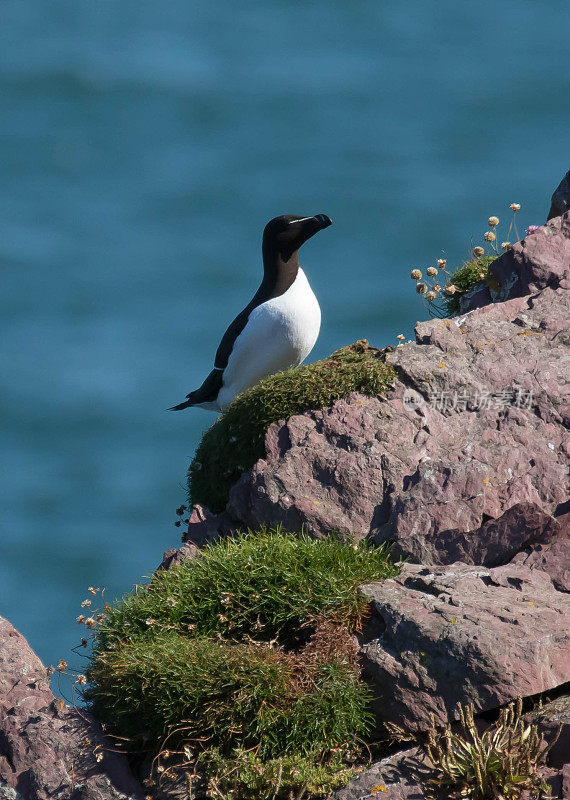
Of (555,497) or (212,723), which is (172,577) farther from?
(555,497)

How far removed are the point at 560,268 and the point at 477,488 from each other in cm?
249

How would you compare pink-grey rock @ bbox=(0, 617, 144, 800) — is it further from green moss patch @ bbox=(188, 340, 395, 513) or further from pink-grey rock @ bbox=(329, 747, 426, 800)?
green moss patch @ bbox=(188, 340, 395, 513)

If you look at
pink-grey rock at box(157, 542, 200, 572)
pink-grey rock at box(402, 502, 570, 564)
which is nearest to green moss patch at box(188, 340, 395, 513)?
pink-grey rock at box(157, 542, 200, 572)

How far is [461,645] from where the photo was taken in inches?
215

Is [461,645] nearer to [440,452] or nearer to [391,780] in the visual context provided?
[391,780]

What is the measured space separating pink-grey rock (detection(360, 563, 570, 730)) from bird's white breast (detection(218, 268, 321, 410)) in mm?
3441

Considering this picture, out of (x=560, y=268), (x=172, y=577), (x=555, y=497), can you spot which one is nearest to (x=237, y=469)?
(x=172, y=577)

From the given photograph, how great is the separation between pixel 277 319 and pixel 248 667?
159 inches

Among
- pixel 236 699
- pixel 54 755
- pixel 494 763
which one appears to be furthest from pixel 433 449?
pixel 54 755

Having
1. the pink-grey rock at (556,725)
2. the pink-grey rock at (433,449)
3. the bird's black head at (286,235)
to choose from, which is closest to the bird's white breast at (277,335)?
the bird's black head at (286,235)

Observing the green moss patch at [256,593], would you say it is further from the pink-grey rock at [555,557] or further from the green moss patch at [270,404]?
the green moss patch at [270,404]

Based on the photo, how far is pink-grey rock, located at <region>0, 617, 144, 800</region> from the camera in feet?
18.1

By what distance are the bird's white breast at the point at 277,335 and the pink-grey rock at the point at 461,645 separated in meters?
3.44

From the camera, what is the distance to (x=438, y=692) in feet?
17.9
